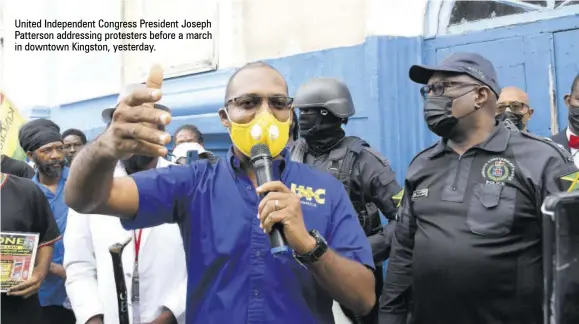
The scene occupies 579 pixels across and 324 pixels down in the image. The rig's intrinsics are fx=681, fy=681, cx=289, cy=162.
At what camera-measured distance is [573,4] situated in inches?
183

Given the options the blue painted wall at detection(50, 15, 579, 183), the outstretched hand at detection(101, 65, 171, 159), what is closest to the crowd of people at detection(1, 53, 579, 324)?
the outstretched hand at detection(101, 65, 171, 159)

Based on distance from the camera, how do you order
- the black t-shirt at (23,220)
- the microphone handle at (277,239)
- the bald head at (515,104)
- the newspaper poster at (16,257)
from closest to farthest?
the microphone handle at (277,239), the newspaper poster at (16,257), the black t-shirt at (23,220), the bald head at (515,104)

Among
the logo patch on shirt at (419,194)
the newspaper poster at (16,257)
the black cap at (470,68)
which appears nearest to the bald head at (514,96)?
the black cap at (470,68)

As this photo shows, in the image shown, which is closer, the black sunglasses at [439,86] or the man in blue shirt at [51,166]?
the black sunglasses at [439,86]

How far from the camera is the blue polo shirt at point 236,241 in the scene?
2.10 m

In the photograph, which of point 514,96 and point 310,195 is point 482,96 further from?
point 514,96

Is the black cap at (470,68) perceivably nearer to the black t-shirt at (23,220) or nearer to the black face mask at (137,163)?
the black face mask at (137,163)

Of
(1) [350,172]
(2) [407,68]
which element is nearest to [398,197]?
(1) [350,172]

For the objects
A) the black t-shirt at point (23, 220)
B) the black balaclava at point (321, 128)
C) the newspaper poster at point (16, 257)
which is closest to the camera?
the newspaper poster at point (16, 257)

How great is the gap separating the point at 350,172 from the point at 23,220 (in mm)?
1886

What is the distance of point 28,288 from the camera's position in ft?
12.1

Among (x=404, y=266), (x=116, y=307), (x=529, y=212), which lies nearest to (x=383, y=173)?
(x=404, y=266)

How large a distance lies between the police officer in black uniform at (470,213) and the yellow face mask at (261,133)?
1.05 m

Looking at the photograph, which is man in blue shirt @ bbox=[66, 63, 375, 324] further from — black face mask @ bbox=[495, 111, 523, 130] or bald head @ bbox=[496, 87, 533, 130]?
bald head @ bbox=[496, 87, 533, 130]
